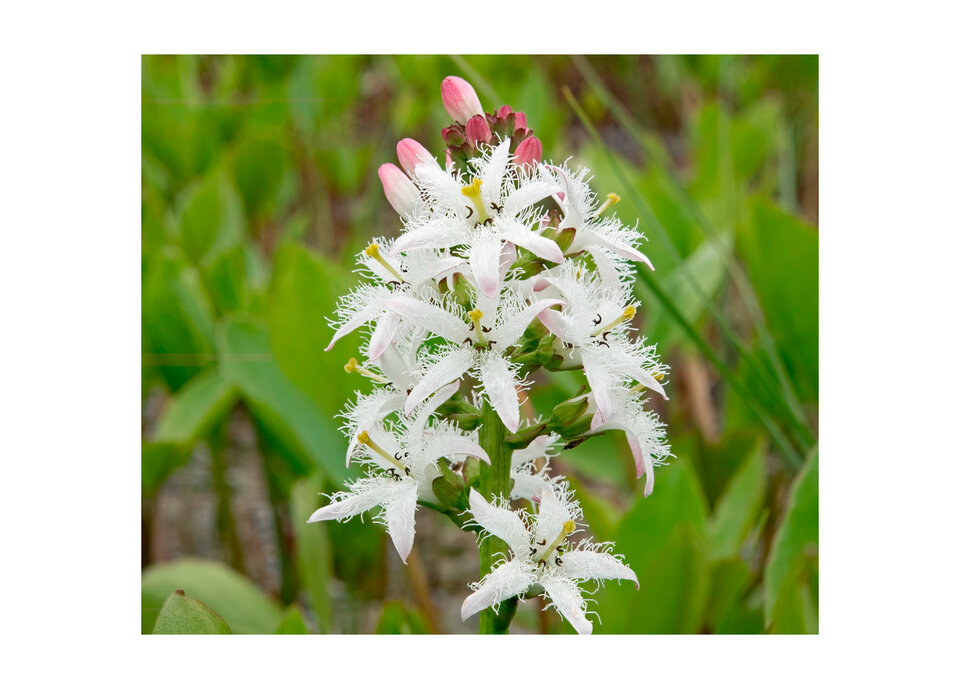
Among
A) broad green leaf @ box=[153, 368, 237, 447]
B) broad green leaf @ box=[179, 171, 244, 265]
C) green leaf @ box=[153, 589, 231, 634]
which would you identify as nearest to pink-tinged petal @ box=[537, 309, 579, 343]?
green leaf @ box=[153, 589, 231, 634]

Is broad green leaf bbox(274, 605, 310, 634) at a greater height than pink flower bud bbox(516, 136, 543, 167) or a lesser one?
lesser

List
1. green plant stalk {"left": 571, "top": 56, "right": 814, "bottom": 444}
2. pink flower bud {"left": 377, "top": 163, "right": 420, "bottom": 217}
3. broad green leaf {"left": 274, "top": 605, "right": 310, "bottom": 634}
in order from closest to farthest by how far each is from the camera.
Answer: pink flower bud {"left": 377, "top": 163, "right": 420, "bottom": 217} → broad green leaf {"left": 274, "top": 605, "right": 310, "bottom": 634} → green plant stalk {"left": 571, "top": 56, "right": 814, "bottom": 444}

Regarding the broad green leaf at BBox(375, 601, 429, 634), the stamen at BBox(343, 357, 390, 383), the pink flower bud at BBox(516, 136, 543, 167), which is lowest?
the broad green leaf at BBox(375, 601, 429, 634)

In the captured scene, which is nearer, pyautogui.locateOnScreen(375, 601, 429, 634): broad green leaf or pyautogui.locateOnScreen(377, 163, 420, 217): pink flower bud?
pyautogui.locateOnScreen(377, 163, 420, 217): pink flower bud

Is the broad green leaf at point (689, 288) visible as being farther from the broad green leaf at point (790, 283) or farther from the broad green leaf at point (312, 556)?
the broad green leaf at point (312, 556)

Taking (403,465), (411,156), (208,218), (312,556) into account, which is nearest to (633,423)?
(403,465)

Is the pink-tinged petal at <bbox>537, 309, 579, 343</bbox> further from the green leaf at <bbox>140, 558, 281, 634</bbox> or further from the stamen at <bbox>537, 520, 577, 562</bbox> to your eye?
the green leaf at <bbox>140, 558, 281, 634</bbox>

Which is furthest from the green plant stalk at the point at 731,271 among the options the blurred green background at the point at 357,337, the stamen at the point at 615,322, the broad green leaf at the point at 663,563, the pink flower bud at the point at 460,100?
the stamen at the point at 615,322
